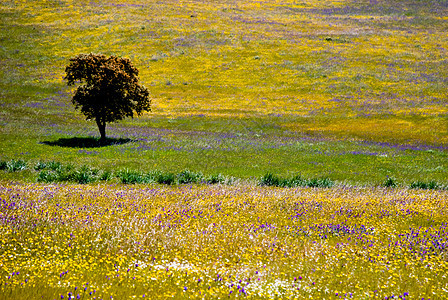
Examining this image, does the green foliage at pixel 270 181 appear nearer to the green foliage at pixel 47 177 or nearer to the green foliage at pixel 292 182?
the green foliage at pixel 292 182

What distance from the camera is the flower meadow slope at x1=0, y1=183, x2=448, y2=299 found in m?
5.66

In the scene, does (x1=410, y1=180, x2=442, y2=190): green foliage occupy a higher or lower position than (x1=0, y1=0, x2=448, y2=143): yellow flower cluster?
lower

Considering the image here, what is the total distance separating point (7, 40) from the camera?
90.6 meters

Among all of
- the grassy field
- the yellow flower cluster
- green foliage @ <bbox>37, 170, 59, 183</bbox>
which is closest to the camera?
the grassy field

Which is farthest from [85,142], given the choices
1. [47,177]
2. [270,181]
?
[270,181]

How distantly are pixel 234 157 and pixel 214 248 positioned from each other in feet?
59.7

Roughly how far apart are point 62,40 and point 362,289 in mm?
101532

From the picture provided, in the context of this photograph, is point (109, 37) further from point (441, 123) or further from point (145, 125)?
point (441, 123)

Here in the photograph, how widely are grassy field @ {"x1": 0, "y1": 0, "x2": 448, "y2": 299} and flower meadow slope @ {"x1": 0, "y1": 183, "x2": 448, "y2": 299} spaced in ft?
0.16

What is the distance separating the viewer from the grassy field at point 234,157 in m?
6.41

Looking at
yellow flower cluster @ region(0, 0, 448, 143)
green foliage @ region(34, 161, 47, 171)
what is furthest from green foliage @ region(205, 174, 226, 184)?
yellow flower cluster @ region(0, 0, 448, 143)

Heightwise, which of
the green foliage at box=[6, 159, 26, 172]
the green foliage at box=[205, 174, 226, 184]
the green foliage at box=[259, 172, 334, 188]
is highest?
the green foliage at box=[6, 159, 26, 172]

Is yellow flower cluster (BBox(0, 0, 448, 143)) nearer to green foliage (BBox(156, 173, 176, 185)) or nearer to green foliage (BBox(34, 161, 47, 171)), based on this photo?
green foliage (BBox(156, 173, 176, 185))

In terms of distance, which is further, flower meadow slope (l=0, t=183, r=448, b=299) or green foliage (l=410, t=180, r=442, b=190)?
green foliage (l=410, t=180, r=442, b=190)
